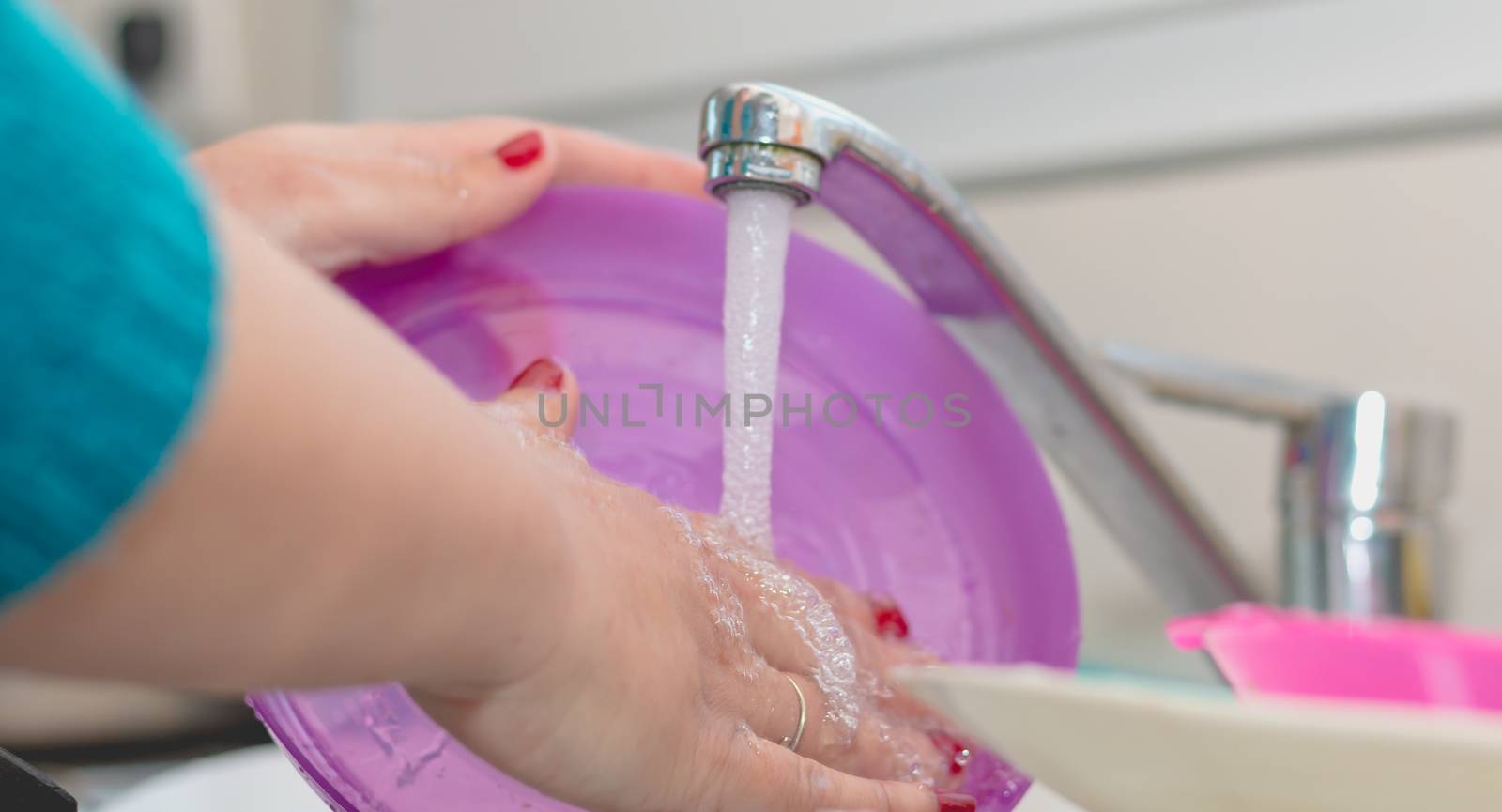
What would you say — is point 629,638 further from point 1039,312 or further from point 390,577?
point 1039,312

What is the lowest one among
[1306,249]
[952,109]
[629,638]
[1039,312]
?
[629,638]

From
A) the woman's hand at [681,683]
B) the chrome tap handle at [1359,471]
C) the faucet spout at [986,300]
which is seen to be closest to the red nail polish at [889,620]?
the woman's hand at [681,683]

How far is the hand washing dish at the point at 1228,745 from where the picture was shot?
0.69 feet

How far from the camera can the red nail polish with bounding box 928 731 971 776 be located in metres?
0.40

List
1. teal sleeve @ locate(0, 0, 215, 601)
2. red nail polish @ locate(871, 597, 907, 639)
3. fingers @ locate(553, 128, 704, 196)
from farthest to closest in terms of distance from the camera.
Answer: fingers @ locate(553, 128, 704, 196)
red nail polish @ locate(871, 597, 907, 639)
teal sleeve @ locate(0, 0, 215, 601)

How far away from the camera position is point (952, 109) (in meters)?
0.85

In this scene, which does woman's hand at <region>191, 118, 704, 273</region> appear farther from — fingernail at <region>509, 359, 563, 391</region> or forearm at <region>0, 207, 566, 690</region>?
forearm at <region>0, 207, 566, 690</region>

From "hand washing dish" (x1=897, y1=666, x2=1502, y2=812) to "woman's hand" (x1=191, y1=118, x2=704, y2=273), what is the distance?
28 centimetres

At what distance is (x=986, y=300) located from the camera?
0.45 m

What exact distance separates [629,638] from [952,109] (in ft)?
2.12

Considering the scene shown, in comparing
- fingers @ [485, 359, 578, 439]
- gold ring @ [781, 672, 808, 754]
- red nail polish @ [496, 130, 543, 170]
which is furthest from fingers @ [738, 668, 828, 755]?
red nail polish @ [496, 130, 543, 170]

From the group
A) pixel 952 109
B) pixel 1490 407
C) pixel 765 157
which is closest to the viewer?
pixel 765 157

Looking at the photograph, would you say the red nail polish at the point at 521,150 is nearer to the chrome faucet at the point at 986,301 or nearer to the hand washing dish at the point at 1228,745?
the chrome faucet at the point at 986,301

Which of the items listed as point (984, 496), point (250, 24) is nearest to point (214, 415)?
point (984, 496)
